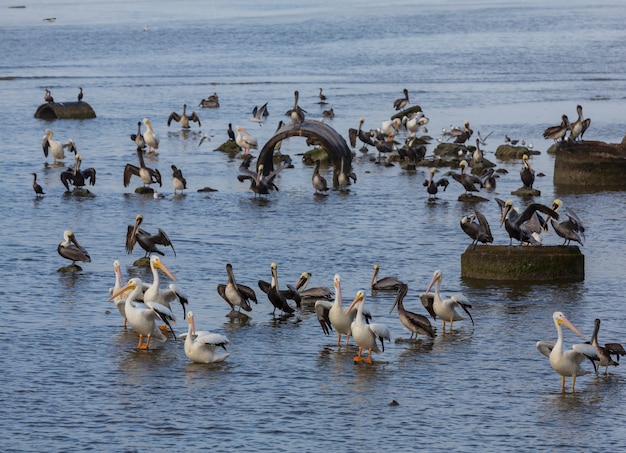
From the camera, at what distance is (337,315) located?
18656 millimetres

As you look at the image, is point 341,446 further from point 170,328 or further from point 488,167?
point 488,167

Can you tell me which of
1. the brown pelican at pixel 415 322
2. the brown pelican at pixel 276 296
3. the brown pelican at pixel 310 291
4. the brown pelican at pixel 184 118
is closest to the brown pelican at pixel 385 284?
the brown pelican at pixel 310 291

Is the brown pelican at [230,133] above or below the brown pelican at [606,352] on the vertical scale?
above

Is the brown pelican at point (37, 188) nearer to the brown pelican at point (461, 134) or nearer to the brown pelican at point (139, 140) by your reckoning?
the brown pelican at point (139, 140)

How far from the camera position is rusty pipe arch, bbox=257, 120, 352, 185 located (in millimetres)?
34562

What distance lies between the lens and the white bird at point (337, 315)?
1865 cm

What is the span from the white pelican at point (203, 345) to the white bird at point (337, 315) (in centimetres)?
181

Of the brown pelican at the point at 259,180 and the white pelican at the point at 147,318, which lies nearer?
the white pelican at the point at 147,318

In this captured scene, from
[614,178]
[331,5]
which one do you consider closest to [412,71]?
[614,178]

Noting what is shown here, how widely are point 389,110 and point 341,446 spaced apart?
120 ft

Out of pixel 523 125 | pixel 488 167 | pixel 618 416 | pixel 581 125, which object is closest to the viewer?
pixel 618 416

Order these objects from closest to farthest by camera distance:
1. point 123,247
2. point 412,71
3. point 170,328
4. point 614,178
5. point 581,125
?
point 170,328 → point 123,247 → point 614,178 → point 581,125 → point 412,71

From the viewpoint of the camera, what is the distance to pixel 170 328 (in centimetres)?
1878

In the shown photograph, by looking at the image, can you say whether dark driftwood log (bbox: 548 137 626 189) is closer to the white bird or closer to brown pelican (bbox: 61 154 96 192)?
brown pelican (bbox: 61 154 96 192)
